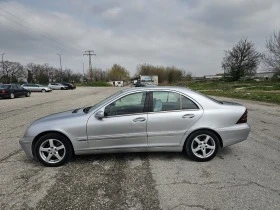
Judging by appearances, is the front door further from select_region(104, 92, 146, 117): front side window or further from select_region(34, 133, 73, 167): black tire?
select_region(34, 133, 73, 167): black tire

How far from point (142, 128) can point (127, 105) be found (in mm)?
537

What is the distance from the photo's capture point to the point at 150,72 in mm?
95188

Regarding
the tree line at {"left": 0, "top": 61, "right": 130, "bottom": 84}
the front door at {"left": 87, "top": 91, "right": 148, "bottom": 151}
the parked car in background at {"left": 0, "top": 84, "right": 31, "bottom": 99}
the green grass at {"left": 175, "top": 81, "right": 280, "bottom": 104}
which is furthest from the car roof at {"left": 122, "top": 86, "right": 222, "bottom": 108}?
the tree line at {"left": 0, "top": 61, "right": 130, "bottom": 84}

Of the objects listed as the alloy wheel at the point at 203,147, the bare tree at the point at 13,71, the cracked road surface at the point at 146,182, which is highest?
the bare tree at the point at 13,71

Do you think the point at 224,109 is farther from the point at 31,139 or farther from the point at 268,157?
the point at 31,139

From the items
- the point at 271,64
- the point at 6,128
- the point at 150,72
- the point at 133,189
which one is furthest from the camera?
the point at 150,72

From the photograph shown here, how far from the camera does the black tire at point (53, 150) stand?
14.5ft

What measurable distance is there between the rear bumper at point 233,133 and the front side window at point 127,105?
1.58m

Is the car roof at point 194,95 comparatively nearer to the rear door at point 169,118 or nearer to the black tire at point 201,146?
the rear door at point 169,118

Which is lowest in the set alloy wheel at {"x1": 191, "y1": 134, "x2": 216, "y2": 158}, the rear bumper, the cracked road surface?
the cracked road surface

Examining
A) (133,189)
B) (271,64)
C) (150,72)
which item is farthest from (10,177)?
(150,72)

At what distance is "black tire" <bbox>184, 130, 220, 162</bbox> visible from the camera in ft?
15.0

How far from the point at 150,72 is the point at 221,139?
301ft

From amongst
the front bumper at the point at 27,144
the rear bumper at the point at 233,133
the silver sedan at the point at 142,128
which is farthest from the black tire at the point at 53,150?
the rear bumper at the point at 233,133
